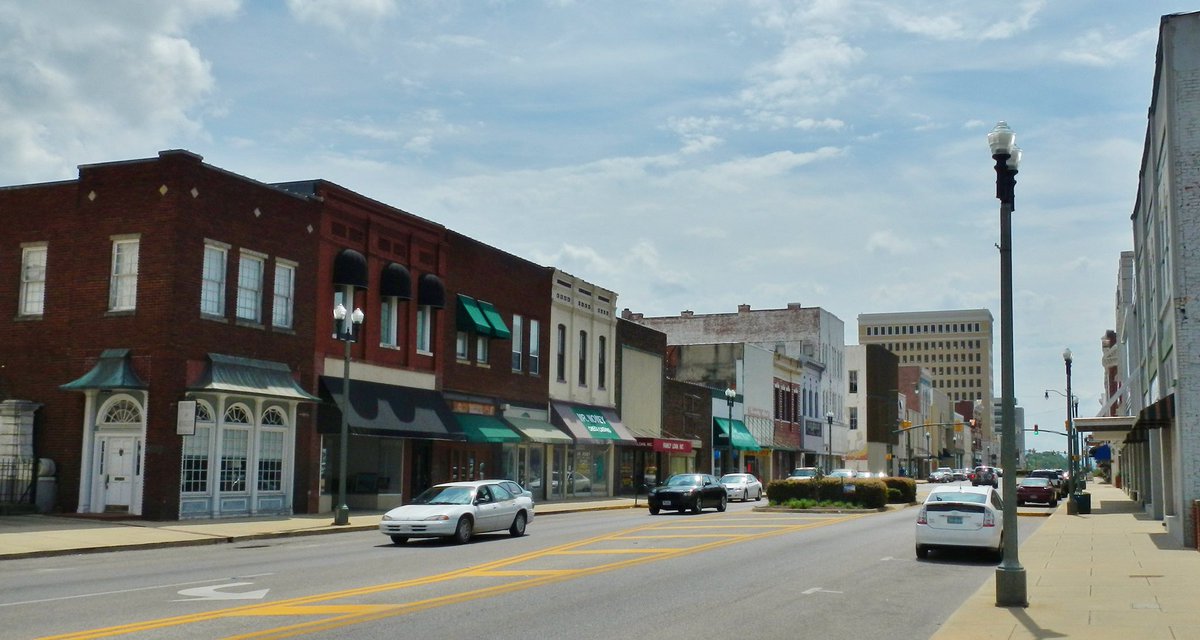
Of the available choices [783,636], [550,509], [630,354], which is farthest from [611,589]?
[630,354]

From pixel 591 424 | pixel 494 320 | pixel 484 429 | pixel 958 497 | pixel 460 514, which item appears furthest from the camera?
pixel 591 424

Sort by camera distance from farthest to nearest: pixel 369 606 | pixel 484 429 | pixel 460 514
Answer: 1. pixel 484 429
2. pixel 460 514
3. pixel 369 606

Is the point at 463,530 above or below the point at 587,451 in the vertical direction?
below

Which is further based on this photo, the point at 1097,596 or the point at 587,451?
the point at 587,451

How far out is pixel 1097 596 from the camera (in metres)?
15.7

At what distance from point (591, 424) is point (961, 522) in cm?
3038

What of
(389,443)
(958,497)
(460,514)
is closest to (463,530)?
(460,514)

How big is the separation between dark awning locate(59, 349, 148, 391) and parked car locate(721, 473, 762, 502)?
28.1 meters

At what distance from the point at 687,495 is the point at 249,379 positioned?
14.9m

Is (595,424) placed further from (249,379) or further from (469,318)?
(249,379)

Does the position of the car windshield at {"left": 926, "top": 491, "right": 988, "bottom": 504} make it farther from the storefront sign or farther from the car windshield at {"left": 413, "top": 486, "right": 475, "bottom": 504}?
the storefront sign

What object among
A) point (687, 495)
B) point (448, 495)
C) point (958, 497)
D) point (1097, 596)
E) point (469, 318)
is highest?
point (469, 318)

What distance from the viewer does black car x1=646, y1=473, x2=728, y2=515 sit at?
1491 inches

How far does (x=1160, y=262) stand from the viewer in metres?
30.1
